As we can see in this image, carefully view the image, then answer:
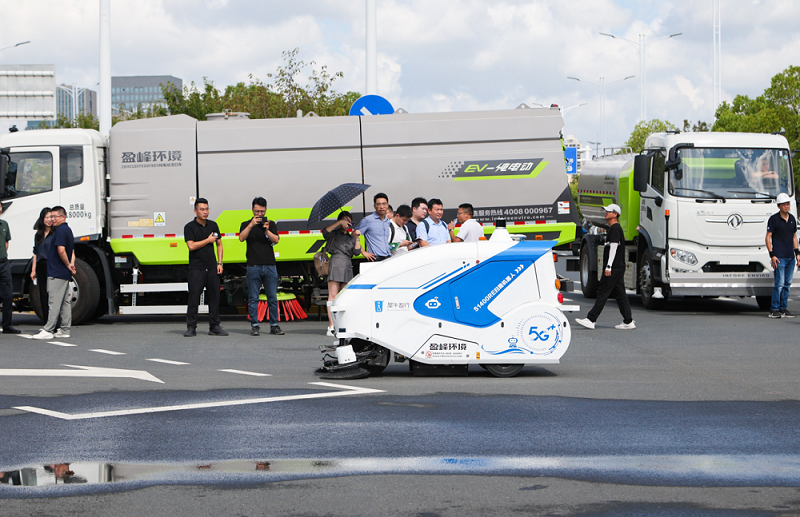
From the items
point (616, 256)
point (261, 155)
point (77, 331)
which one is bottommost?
point (77, 331)

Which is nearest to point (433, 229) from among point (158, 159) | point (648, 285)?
point (158, 159)

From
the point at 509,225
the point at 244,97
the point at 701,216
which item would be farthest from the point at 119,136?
the point at 244,97

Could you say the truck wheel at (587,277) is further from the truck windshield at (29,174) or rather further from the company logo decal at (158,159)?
the truck windshield at (29,174)

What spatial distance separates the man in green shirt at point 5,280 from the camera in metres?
13.4

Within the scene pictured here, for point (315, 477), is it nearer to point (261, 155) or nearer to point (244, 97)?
A: point (261, 155)

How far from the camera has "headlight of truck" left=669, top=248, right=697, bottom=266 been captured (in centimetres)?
1560

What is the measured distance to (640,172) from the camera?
16203 mm

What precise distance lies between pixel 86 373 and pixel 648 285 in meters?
10.7

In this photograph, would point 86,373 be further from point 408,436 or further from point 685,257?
point 685,257

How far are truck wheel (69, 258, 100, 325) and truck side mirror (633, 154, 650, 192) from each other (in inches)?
375

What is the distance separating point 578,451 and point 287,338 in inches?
290

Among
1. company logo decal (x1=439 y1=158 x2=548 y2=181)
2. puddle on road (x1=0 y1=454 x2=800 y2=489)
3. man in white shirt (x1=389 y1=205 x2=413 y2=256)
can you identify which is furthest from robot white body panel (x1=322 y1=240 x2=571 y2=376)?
company logo decal (x1=439 y1=158 x2=548 y2=181)

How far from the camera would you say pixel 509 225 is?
1500 cm

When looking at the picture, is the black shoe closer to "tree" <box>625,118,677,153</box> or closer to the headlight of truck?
the headlight of truck
